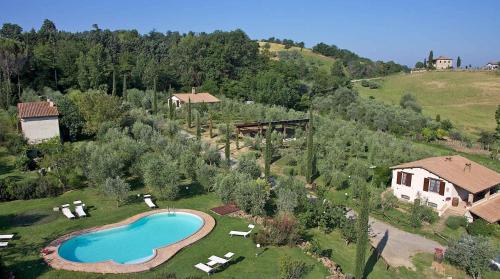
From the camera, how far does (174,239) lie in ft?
77.6

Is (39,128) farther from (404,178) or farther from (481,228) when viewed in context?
(481,228)

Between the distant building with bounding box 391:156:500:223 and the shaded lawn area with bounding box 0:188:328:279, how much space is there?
45.6ft

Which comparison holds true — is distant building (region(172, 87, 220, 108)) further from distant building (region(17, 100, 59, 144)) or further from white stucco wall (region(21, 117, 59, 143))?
white stucco wall (region(21, 117, 59, 143))

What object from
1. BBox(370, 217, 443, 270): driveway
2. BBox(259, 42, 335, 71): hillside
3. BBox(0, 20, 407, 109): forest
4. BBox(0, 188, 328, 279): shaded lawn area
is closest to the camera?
BBox(0, 188, 328, 279): shaded lawn area

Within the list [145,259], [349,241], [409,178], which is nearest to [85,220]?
[145,259]

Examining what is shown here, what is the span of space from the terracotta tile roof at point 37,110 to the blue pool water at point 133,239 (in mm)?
21182

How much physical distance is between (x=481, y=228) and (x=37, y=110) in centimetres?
3946

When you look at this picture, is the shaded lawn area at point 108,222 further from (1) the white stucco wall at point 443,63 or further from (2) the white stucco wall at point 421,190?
(1) the white stucco wall at point 443,63

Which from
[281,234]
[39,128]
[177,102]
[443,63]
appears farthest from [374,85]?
[281,234]

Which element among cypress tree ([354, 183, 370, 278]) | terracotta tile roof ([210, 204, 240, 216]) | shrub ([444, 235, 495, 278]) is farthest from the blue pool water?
shrub ([444, 235, 495, 278])

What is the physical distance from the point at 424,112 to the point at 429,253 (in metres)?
57.1

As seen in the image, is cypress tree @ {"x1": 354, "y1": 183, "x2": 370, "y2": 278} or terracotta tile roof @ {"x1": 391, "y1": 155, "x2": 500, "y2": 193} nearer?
cypress tree @ {"x1": 354, "y1": 183, "x2": 370, "y2": 278}

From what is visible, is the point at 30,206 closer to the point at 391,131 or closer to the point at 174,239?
the point at 174,239

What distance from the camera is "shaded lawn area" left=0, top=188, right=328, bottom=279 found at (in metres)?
18.9
